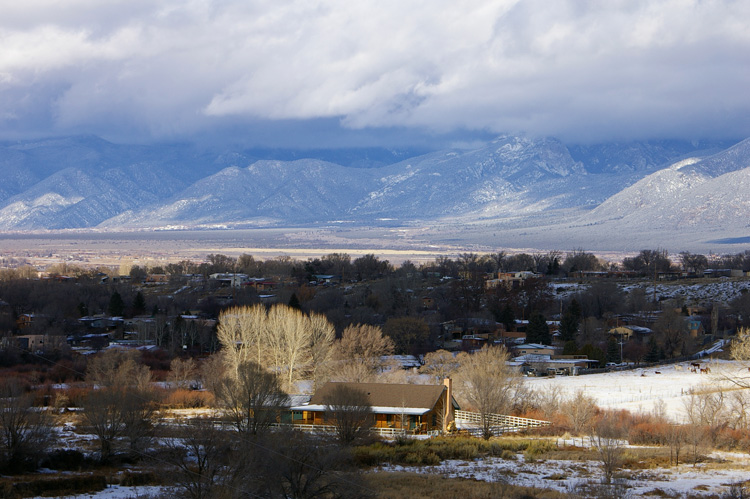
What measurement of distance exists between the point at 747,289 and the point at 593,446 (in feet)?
248

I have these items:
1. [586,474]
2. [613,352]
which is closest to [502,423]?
[586,474]

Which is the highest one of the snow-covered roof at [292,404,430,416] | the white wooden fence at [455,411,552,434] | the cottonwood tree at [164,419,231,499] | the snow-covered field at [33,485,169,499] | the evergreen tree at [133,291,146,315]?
the evergreen tree at [133,291,146,315]

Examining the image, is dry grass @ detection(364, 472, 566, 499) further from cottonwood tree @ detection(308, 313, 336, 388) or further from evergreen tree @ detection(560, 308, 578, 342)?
evergreen tree @ detection(560, 308, 578, 342)

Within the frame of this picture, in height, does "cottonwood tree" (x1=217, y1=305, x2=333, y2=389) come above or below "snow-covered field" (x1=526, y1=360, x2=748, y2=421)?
above

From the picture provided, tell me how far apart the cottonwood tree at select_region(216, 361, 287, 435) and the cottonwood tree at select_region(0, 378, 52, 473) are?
8.26 meters

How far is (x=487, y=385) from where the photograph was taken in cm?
5034

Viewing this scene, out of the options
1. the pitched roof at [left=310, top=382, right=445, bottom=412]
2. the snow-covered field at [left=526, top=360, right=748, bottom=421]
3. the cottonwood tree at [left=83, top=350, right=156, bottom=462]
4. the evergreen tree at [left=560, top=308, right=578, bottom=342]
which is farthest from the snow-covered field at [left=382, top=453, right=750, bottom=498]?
the evergreen tree at [left=560, top=308, right=578, bottom=342]

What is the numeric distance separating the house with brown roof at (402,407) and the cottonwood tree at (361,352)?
913 cm

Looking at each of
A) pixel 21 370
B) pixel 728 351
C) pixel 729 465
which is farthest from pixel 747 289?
pixel 21 370

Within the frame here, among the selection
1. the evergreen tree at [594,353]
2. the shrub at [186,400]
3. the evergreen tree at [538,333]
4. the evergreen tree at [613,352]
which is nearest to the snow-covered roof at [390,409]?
the shrub at [186,400]

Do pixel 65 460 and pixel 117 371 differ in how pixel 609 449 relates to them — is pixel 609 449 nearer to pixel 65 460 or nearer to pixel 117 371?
pixel 65 460

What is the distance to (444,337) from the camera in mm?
90312

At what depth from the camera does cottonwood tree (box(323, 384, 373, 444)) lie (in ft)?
145

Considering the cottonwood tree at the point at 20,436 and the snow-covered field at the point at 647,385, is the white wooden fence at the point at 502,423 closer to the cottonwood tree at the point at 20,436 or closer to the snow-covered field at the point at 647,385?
the snow-covered field at the point at 647,385
